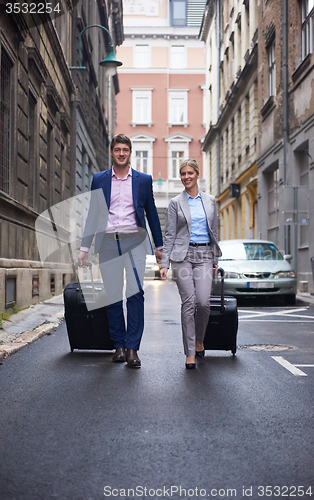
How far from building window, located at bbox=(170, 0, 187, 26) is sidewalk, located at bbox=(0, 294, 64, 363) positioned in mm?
48753

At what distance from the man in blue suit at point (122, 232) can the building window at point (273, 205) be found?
17.4m

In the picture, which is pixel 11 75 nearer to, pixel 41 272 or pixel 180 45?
pixel 41 272

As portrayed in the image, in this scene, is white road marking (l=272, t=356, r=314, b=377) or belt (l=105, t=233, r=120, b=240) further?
belt (l=105, t=233, r=120, b=240)

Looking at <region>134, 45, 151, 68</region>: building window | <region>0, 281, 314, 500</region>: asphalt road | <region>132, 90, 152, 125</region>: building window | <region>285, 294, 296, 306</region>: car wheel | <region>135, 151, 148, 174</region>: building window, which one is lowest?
<region>0, 281, 314, 500</region>: asphalt road

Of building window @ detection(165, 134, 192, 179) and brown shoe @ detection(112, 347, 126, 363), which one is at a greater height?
building window @ detection(165, 134, 192, 179)

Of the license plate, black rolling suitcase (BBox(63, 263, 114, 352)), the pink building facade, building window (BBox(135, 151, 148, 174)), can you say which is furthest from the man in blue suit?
building window (BBox(135, 151, 148, 174))

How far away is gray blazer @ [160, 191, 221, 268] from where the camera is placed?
18.5ft

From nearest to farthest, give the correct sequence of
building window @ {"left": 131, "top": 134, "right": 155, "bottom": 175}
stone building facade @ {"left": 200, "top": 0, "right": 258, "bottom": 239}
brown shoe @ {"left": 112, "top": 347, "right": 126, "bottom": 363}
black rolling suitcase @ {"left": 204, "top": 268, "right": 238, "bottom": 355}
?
brown shoe @ {"left": 112, "top": 347, "right": 126, "bottom": 363}, black rolling suitcase @ {"left": 204, "top": 268, "right": 238, "bottom": 355}, stone building facade @ {"left": 200, "top": 0, "right": 258, "bottom": 239}, building window @ {"left": 131, "top": 134, "right": 155, "bottom": 175}

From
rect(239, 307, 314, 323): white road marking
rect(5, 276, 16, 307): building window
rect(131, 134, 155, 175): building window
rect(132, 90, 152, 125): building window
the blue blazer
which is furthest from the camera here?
rect(132, 90, 152, 125): building window

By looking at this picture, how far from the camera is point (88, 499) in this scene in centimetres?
259

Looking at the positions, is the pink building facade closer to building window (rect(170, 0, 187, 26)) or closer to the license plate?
building window (rect(170, 0, 187, 26))

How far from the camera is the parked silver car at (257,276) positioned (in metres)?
13.0

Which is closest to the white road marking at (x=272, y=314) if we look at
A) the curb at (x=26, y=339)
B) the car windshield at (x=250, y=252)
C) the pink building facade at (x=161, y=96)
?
the car windshield at (x=250, y=252)

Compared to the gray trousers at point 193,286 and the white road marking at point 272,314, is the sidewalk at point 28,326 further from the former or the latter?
the white road marking at point 272,314
